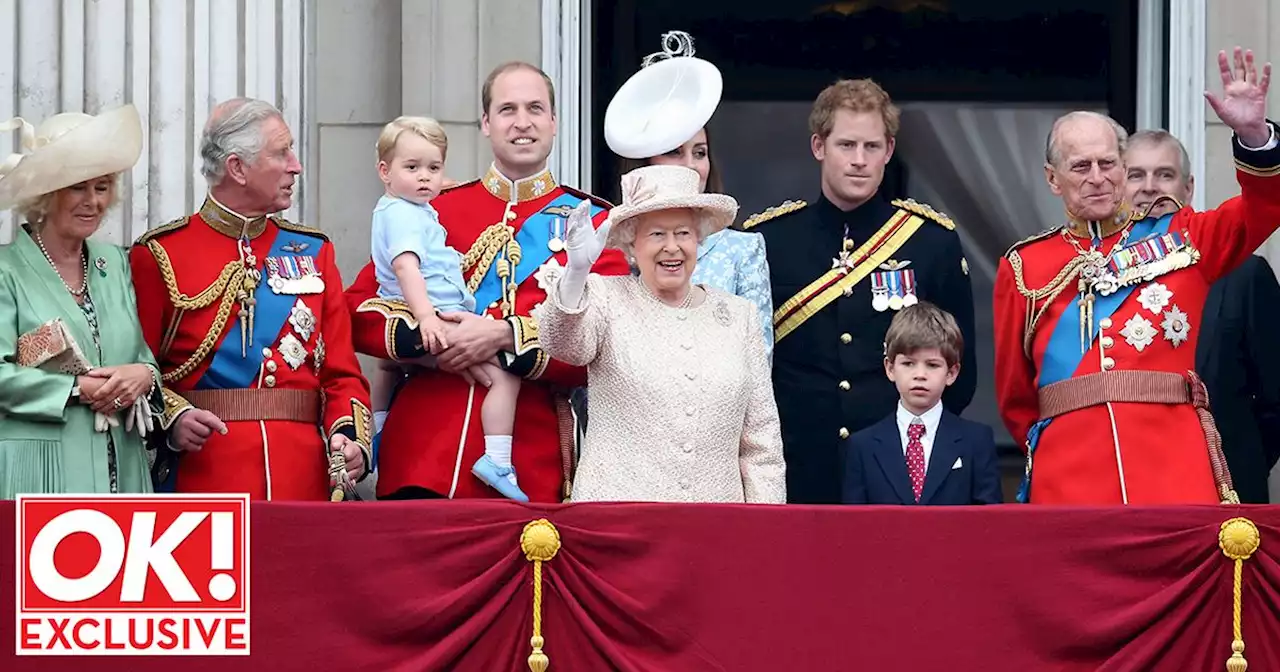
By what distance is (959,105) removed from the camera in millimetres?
9797

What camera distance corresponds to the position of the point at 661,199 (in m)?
6.15

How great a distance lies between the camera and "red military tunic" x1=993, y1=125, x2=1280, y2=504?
6.46m

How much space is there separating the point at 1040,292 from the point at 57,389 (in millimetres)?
2604

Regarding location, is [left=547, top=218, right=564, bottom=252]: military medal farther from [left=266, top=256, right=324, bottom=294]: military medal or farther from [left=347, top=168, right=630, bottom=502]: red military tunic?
[left=266, top=256, right=324, bottom=294]: military medal

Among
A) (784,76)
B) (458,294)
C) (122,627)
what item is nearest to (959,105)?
(784,76)

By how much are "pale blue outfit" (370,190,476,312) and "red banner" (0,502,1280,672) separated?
1132 millimetres

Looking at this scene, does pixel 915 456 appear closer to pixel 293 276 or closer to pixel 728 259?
pixel 728 259

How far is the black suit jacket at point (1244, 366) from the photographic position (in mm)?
7332

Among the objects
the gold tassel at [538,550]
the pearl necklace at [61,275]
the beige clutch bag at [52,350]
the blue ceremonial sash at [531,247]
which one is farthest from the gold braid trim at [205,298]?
the gold tassel at [538,550]

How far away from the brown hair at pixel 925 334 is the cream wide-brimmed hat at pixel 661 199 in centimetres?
66

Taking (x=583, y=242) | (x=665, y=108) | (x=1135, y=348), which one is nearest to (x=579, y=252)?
(x=583, y=242)

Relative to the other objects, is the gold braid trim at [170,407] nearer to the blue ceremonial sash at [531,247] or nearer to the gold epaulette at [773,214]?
the blue ceremonial sash at [531,247]

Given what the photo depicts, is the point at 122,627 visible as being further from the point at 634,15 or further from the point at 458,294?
the point at 634,15

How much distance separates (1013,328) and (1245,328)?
39.0 inches
